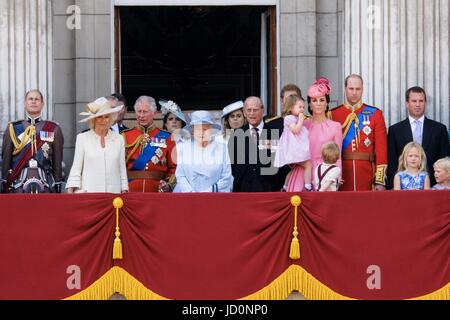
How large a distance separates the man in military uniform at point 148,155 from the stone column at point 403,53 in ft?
9.14

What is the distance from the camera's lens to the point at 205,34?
80.2 feet

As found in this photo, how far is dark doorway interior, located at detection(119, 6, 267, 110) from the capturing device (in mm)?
23438

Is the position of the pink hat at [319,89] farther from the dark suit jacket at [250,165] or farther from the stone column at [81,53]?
the stone column at [81,53]

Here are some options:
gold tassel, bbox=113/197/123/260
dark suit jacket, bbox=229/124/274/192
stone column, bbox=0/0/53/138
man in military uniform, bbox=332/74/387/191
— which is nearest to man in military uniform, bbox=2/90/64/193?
stone column, bbox=0/0/53/138

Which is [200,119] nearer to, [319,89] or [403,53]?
[319,89]

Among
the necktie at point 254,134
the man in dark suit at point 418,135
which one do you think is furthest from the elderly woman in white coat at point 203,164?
the man in dark suit at point 418,135

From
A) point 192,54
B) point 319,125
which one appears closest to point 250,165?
point 319,125

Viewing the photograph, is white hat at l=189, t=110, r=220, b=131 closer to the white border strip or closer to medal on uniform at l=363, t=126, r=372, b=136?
medal on uniform at l=363, t=126, r=372, b=136

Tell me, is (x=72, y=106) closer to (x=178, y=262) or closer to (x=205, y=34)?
(x=178, y=262)

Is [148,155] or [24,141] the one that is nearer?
[24,141]

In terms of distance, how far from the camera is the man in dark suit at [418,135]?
16.0 meters

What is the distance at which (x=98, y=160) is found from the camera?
1519cm

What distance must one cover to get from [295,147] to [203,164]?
101 centimetres

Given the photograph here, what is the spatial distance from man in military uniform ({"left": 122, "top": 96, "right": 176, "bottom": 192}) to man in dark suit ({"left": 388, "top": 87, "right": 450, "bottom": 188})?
2494 millimetres
